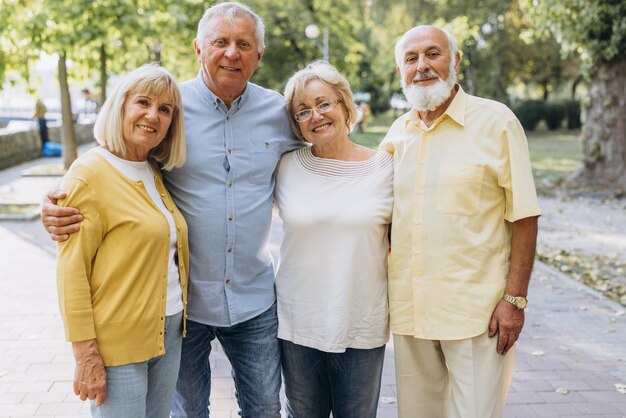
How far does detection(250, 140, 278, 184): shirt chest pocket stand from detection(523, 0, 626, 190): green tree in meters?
11.1

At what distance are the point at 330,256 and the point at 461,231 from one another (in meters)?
0.60

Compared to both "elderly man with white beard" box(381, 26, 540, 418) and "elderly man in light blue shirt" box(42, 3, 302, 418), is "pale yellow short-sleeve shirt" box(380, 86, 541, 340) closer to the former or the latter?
"elderly man with white beard" box(381, 26, 540, 418)

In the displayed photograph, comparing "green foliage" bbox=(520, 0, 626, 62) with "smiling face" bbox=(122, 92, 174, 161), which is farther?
"green foliage" bbox=(520, 0, 626, 62)

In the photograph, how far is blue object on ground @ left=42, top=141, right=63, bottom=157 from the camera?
21094 millimetres

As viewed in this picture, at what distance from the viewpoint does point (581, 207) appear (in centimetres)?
1244

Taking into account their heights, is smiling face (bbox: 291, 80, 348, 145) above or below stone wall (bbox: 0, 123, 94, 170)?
above

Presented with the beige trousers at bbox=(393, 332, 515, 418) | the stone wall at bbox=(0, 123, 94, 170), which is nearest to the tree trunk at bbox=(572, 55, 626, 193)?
the beige trousers at bbox=(393, 332, 515, 418)

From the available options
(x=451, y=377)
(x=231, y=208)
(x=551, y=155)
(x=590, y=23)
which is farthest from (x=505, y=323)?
(x=551, y=155)

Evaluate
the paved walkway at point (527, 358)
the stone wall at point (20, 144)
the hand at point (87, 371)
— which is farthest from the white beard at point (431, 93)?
the stone wall at point (20, 144)

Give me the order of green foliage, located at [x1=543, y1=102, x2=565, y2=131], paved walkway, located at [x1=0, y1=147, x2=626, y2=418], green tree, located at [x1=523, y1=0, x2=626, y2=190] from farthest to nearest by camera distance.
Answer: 1. green foliage, located at [x1=543, y1=102, x2=565, y2=131]
2. green tree, located at [x1=523, y1=0, x2=626, y2=190]
3. paved walkway, located at [x1=0, y1=147, x2=626, y2=418]

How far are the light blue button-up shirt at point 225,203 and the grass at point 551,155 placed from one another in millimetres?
12297

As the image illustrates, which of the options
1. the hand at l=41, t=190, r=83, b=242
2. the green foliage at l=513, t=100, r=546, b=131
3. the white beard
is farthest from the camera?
the green foliage at l=513, t=100, r=546, b=131

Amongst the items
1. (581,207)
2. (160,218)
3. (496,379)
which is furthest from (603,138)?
(160,218)

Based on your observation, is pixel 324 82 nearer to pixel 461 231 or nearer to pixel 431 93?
pixel 431 93
